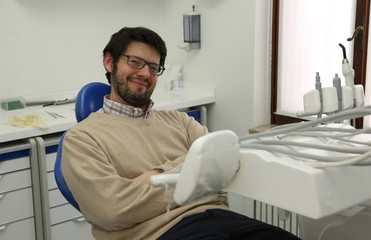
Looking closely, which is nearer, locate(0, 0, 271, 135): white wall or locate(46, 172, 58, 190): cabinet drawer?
locate(46, 172, 58, 190): cabinet drawer

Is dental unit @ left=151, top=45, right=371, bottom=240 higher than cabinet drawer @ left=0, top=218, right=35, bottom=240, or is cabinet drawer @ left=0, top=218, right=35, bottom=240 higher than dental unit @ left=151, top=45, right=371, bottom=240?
dental unit @ left=151, top=45, right=371, bottom=240

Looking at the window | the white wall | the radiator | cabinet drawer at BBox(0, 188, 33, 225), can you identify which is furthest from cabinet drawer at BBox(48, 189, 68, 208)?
the window

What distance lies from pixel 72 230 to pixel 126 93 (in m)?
1.19

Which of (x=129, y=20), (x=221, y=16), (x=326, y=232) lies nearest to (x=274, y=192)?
(x=326, y=232)

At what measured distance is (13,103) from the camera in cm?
302

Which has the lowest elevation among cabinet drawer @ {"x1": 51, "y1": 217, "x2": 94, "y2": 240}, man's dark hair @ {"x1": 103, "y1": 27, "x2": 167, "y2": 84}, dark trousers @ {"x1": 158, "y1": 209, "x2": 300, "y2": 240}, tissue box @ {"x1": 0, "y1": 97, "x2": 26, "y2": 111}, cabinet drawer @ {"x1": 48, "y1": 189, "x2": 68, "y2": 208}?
cabinet drawer @ {"x1": 51, "y1": 217, "x2": 94, "y2": 240}

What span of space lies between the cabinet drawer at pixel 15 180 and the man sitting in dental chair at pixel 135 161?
0.84 m

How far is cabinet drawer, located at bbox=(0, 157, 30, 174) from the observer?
8.19 feet

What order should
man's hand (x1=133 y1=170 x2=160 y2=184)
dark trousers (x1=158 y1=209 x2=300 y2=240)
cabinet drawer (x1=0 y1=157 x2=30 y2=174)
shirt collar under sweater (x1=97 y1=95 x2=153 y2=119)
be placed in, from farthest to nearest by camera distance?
cabinet drawer (x1=0 y1=157 x2=30 y2=174) < shirt collar under sweater (x1=97 y1=95 x2=153 y2=119) < man's hand (x1=133 y1=170 x2=160 y2=184) < dark trousers (x1=158 y1=209 x2=300 y2=240)

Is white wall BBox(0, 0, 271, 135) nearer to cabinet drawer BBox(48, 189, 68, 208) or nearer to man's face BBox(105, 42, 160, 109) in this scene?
cabinet drawer BBox(48, 189, 68, 208)

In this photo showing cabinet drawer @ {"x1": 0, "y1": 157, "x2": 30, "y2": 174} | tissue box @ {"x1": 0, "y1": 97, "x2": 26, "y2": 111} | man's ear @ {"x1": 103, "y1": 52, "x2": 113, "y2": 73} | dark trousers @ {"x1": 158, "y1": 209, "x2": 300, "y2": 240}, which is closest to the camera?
dark trousers @ {"x1": 158, "y1": 209, "x2": 300, "y2": 240}

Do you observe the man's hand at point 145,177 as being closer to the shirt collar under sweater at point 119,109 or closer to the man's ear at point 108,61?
the shirt collar under sweater at point 119,109

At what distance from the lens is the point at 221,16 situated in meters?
3.20

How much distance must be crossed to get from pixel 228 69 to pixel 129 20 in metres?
0.89
